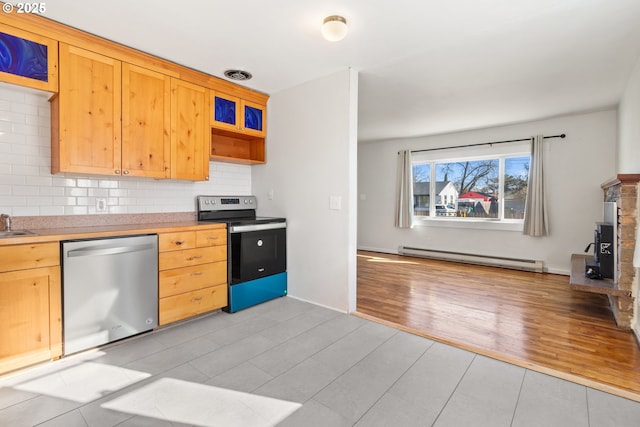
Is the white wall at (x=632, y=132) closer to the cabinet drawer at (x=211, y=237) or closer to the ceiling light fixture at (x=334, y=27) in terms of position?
the ceiling light fixture at (x=334, y=27)

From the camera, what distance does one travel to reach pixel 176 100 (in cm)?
299

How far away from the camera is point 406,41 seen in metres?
2.54

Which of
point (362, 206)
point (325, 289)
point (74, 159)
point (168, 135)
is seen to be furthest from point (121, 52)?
point (362, 206)

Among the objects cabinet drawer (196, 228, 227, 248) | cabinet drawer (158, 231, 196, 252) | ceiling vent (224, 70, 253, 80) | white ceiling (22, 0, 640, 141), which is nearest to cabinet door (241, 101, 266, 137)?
white ceiling (22, 0, 640, 141)

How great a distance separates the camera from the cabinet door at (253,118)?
3597 millimetres

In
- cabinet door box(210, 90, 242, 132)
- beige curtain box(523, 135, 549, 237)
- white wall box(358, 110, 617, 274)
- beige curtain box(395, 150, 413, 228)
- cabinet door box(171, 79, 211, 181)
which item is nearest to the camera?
cabinet door box(171, 79, 211, 181)

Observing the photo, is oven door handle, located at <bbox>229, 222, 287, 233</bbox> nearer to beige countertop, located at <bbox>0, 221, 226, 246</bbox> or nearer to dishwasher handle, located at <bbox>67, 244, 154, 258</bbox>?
beige countertop, located at <bbox>0, 221, 226, 246</bbox>

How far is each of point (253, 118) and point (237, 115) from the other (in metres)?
0.22

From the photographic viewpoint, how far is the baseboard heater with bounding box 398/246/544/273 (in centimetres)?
504

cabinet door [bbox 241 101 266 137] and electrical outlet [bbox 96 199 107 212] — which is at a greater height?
cabinet door [bbox 241 101 266 137]

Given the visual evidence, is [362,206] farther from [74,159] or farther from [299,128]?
[74,159]

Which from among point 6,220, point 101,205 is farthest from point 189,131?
point 6,220

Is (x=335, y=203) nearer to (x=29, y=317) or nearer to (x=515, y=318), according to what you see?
(x=515, y=318)

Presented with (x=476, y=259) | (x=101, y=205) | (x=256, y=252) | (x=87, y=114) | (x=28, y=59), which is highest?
(x=28, y=59)
